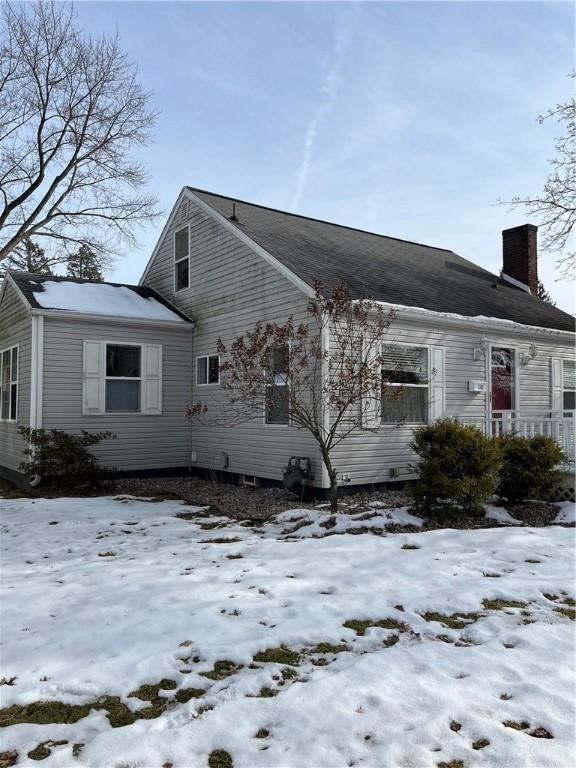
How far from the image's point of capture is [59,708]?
2.96m

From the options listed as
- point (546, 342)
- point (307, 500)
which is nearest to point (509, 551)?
point (307, 500)

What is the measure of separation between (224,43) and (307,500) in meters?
8.42

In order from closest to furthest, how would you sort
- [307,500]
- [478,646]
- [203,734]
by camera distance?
[203,734] < [478,646] < [307,500]

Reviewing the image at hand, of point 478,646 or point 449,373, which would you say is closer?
point 478,646

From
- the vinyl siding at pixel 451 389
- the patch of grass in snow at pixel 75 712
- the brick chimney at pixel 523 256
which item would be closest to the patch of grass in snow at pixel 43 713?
the patch of grass in snow at pixel 75 712

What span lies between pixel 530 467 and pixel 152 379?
24.4ft

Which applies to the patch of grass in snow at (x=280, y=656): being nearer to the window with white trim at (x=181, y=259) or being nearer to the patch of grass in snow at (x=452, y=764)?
the patch of grass in snow at (x=452, y=764)

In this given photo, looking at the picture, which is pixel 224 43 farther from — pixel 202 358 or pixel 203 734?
pixel 203 734

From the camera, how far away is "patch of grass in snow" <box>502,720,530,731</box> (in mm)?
2645

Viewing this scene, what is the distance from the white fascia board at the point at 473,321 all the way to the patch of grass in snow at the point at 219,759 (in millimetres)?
6800

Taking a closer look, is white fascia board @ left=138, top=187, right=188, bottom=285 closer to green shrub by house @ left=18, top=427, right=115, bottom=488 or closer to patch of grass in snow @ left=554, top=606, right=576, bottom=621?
green shrub by house @ left=18, top=427, right=115, bottom=488

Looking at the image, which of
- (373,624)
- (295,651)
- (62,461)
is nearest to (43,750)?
(295,651)

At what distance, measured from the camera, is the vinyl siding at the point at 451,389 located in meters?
8.93

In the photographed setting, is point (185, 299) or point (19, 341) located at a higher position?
point (185, 299)
